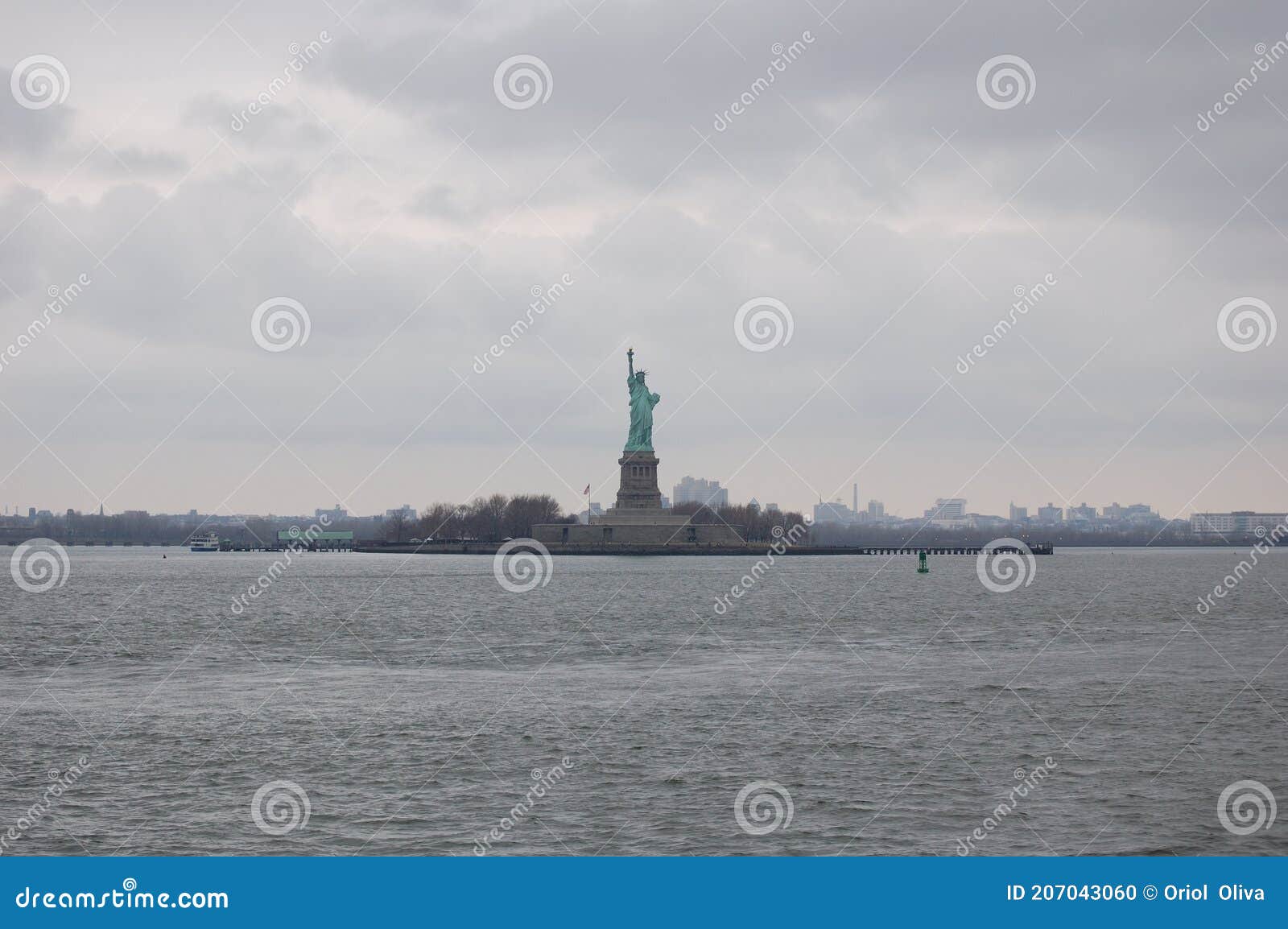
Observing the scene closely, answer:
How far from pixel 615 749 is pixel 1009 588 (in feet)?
223

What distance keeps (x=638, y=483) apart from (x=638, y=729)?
4646 inches

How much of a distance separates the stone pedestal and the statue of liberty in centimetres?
88

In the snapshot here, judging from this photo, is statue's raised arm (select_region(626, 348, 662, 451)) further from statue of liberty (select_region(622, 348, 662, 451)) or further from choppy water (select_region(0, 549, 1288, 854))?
choppy water (select_region(0, 549, 1288, 854))

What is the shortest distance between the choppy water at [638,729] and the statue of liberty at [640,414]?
3363 inches

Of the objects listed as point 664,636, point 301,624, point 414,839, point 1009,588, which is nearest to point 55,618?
point 301,624

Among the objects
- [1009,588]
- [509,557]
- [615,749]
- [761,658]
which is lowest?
[615,749]

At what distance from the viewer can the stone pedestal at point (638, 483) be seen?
14375 centimetres

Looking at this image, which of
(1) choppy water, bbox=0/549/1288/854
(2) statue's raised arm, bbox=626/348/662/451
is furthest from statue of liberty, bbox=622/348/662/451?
(1) choppy water, bbox=0/549/1288/854

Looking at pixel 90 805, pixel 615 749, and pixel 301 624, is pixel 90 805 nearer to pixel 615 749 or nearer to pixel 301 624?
pixel 615 749

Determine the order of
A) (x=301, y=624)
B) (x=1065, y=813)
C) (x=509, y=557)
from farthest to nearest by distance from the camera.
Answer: (x=509, y=557) < (x=301, y=624) < (x=1065, y=813)

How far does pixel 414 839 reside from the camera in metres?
19.7

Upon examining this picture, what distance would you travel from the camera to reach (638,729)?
27.8m

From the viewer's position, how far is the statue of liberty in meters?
144

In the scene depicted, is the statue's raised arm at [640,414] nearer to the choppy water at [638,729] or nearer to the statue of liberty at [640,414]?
the statue of liberty at [640,414]
